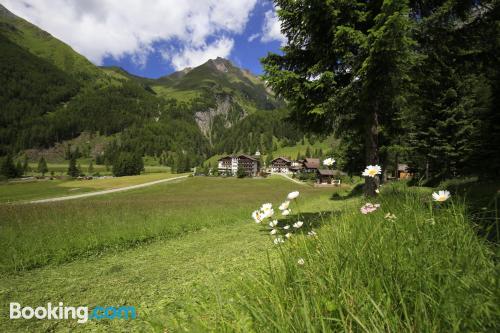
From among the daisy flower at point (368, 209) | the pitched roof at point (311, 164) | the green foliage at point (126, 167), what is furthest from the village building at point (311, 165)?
the daisy flower at point (368, 209)

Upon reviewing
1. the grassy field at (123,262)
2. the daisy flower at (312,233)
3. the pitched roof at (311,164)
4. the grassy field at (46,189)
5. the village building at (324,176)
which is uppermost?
the daisy flower at (312,233)

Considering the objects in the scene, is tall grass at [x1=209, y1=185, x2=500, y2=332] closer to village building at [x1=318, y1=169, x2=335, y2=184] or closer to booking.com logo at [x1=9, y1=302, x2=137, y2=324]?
booking.com logo at [x1=9, y1=302, x2=137, y2=324]

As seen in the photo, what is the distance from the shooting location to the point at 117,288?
5168 millimetres

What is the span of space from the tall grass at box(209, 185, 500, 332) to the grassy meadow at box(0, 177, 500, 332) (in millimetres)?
10

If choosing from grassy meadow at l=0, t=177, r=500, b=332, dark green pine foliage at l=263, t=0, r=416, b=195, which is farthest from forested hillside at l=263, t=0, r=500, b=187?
grassy meadow at l=0, t=177, r=500, b=332

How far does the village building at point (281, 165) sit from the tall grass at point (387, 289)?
162588 millimetres

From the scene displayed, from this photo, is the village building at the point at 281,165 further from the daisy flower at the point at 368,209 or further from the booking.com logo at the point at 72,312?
the daisy flower at the point at 368,209

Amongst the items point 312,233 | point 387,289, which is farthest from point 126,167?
point 387,289

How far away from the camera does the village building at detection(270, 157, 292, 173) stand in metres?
166

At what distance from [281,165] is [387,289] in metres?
169

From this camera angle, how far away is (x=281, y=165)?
16900 cm

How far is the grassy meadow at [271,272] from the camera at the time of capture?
145cm

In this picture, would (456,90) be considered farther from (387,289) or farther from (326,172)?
(326,172)

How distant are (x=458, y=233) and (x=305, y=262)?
4.17 feet
